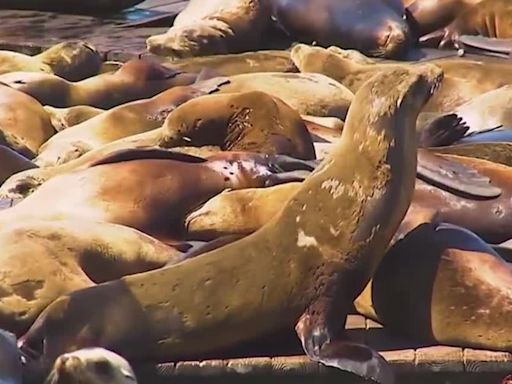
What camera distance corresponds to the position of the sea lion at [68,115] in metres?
6.48

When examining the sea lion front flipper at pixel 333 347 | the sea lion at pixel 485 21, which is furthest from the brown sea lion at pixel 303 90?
the sea lion front flipper at pixel 333 347

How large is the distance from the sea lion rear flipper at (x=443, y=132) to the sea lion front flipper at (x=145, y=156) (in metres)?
1.00

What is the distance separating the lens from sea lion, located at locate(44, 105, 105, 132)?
255 inches

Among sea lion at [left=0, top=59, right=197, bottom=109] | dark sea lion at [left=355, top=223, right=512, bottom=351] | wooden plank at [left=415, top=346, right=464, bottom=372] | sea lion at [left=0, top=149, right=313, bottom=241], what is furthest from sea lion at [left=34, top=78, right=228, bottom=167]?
wooden plank at [left=415, top=346, right=464, bottom=372]

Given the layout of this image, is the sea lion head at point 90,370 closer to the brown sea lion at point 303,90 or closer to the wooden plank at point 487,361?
the wooden plank at point 487,361

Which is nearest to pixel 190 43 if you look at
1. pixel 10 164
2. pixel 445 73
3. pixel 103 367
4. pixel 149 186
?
pixel 445 73

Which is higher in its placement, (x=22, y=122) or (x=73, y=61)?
(x=22, y=122)

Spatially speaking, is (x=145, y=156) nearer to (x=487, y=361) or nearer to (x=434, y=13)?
(x=487, y=361)

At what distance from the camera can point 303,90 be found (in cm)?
660

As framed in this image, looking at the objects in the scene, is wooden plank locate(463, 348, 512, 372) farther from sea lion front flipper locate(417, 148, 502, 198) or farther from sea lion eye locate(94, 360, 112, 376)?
sea lion eye locate(94, 360, 112, 376)

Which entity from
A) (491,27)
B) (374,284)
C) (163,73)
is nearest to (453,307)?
(374,284)

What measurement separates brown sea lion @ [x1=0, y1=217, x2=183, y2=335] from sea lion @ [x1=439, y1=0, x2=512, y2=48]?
453 centimetres

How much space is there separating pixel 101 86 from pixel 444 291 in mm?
3412

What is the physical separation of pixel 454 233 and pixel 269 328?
0.60 metres
